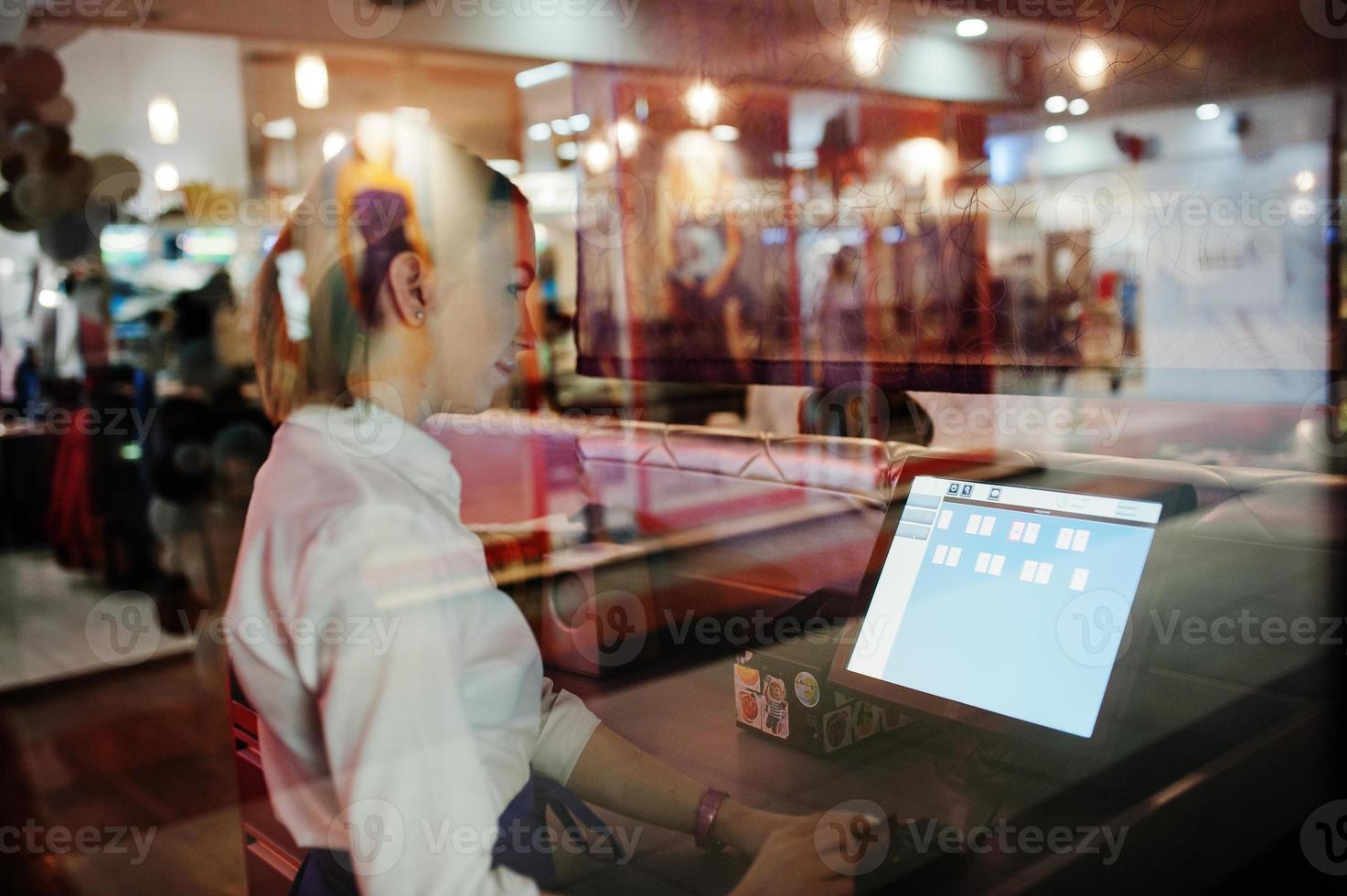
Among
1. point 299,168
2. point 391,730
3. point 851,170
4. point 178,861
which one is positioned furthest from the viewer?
point 851,170

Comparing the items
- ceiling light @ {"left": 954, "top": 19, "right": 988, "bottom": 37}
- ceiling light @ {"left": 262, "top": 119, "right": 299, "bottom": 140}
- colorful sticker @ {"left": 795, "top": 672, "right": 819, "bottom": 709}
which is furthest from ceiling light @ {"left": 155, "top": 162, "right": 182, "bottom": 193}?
colorful sticker @ {"left": 795, "top": 672, "right": 819, "bottom": 709}

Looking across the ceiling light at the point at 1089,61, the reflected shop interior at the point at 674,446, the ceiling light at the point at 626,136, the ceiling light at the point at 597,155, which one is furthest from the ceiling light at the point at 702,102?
the ceiling light at the point at 1089,61

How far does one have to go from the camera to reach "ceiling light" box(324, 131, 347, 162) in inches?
42.6

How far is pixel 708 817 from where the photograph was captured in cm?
92

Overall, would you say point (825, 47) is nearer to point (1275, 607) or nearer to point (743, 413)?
point (743, 413)

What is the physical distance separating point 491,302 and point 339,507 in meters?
0.29

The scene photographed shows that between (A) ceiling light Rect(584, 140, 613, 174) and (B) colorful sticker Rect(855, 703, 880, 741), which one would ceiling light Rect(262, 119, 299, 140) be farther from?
(B) colorful sticker Rect(855, 703, 880, 741)

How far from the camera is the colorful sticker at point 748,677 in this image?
107 cm

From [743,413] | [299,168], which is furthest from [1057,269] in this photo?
[299,168]

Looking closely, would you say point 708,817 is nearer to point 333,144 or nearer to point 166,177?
point 333,144

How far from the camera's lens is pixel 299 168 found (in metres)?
1.22

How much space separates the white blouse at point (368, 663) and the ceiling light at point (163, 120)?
10.6 feet

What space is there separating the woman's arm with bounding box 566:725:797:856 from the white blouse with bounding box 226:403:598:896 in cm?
10

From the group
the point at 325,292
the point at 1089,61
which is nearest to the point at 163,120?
the point at 1089,61
